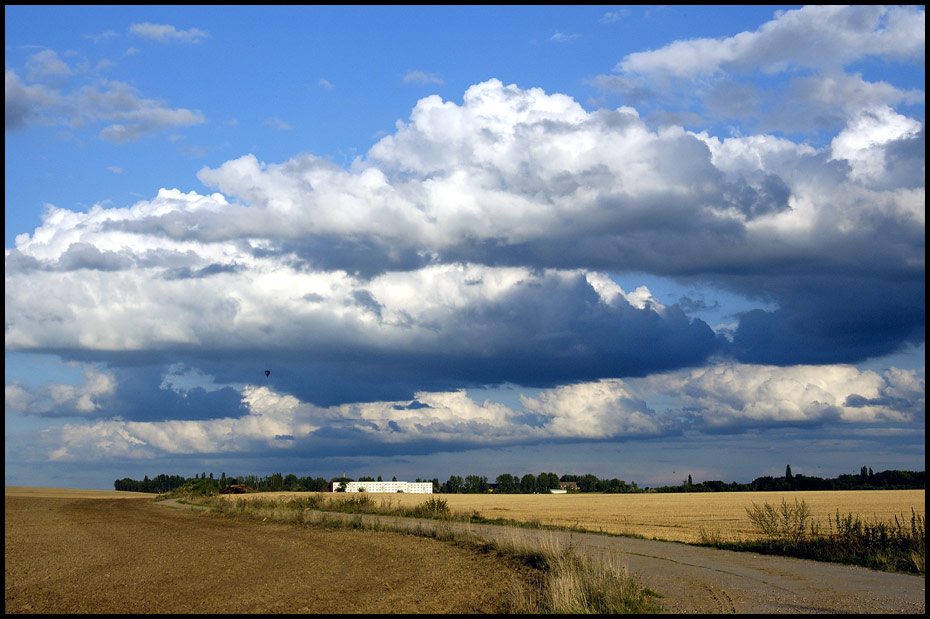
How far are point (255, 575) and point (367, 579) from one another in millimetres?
3070

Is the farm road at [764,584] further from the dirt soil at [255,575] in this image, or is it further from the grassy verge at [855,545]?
the dirt soil at [255,575]

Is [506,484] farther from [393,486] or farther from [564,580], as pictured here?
[564,580]

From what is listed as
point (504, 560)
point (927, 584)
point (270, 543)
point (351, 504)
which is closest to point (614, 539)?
point (504, 560)

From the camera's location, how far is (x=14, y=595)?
670 inches

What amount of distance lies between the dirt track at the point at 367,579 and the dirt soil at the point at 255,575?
3 centimetres

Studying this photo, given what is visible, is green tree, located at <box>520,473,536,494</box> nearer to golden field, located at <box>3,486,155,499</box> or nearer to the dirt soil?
golden field, located at <box>3,486,155,499</box>

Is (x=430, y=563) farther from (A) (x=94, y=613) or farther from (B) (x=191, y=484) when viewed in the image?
(B) (x=191, y=484)

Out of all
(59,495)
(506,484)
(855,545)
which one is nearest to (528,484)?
(506,484)

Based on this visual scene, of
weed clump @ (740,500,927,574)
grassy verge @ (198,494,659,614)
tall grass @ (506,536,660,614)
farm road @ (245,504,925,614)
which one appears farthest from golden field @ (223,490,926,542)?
tall grass @ (506,536,660,614)

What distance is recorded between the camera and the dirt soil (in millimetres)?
15273

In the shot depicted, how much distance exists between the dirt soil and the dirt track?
0.11 feet

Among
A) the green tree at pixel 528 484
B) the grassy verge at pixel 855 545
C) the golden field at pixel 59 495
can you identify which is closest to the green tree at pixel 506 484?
the green tree at pixel 528 484

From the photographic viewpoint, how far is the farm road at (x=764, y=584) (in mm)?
13781

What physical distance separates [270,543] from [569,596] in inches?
670
